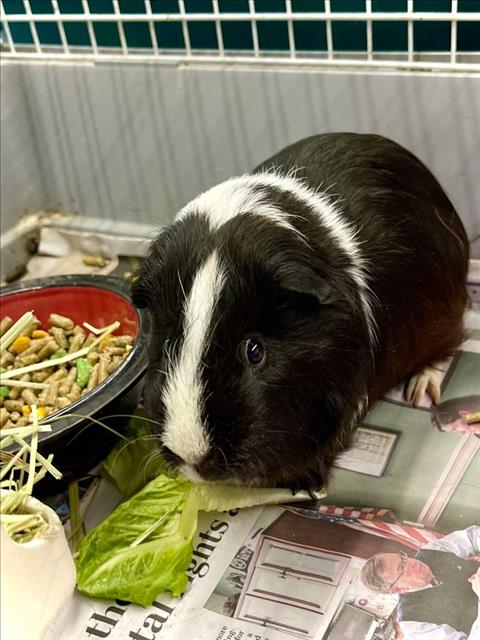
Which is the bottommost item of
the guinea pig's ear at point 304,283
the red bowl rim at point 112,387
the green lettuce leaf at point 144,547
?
the green lettuce leaf at point 144,547

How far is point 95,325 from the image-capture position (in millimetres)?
1528

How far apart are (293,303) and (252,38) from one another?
84 centimetres

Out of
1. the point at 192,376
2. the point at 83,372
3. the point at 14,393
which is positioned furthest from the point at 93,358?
the point at 192,376

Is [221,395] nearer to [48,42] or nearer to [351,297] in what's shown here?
[351,297]

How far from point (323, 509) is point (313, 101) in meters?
0.79

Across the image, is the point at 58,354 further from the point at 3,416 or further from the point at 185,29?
the point at 185,29

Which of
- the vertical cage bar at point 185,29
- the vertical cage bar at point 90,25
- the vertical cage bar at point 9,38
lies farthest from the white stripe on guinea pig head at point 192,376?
the vertical cage bar at point 9,38

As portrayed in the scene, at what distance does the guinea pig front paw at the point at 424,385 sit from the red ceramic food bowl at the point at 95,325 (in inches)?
18.6

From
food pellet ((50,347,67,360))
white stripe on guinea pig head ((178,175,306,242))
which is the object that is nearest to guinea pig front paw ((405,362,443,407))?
white stripe on guinea pig head ((178,175,306,242))

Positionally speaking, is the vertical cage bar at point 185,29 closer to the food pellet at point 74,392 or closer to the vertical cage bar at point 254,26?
the vertical cage bar at point 254,26

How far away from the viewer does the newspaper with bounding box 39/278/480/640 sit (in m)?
1.01

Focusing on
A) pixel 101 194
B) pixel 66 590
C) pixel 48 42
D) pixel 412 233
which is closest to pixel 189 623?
pixel 66 590

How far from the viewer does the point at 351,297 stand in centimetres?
109

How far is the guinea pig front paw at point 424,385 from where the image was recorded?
1.35 metres
